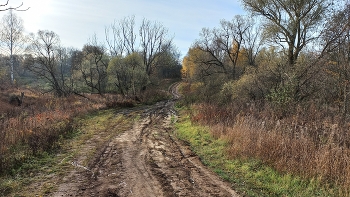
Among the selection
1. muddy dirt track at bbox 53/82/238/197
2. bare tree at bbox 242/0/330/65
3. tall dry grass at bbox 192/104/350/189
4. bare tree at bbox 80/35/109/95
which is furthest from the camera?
bare tree at bbox 80/35/109/95

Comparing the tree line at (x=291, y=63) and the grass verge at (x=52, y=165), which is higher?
the tree line at (x=291, y=63)

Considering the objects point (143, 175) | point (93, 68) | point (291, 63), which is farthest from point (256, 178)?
point (93, 68)

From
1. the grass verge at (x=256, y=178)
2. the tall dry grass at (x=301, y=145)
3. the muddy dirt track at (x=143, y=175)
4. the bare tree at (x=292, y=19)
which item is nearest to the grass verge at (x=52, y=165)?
the muddy dirt track at (x=143, y=175)

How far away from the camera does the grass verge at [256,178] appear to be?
17.8 ft

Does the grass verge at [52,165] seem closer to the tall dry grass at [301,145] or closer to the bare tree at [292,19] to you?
the tall dry grass at [301,145]

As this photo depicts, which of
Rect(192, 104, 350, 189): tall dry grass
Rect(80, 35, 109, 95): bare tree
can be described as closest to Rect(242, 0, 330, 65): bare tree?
Rect(192, 104, 350, 189): tall dry grass

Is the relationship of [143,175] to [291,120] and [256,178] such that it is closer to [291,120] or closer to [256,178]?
[256,178]

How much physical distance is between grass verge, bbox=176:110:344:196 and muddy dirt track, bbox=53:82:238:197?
1.23 feet

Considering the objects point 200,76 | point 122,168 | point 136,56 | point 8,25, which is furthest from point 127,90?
point 122,168

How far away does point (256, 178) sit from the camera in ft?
20.8

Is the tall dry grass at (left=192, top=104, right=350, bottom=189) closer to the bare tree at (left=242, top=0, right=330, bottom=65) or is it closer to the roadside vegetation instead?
the roadside vegetation

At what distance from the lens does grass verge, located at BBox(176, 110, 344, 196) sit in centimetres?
544

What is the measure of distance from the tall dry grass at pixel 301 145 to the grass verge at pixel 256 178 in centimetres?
21

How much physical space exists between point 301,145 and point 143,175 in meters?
4.49
